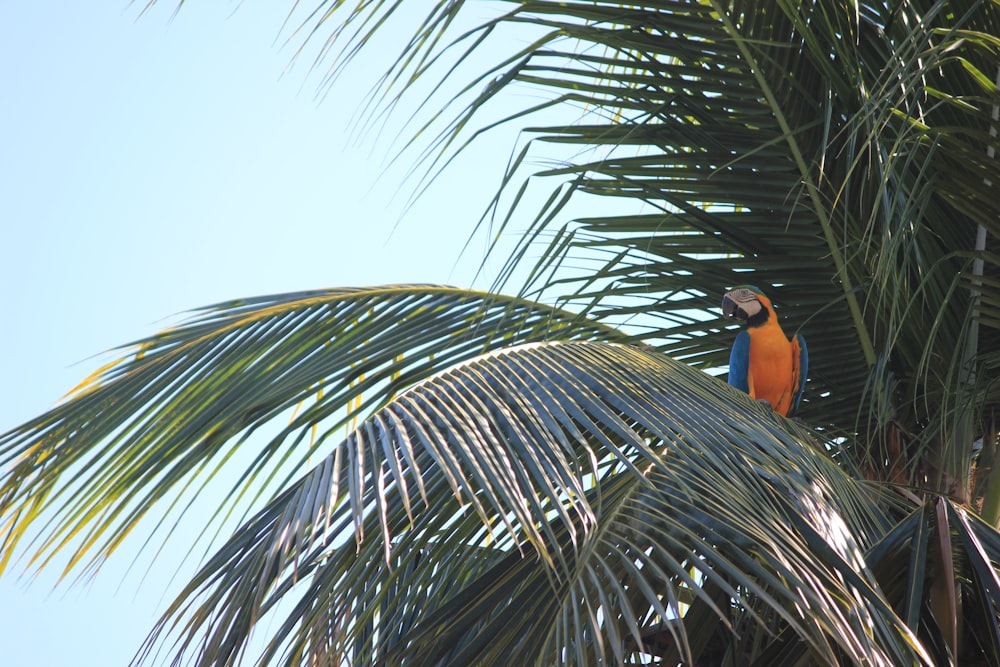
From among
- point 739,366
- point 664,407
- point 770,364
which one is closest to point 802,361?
point 770,364

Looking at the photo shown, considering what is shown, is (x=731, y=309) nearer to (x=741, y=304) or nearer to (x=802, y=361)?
(x=741, y=304)

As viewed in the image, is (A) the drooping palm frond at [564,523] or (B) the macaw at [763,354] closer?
(A) the drooping palm frond at [564,523]

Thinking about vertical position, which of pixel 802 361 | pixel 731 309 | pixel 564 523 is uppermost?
pixel 731 309

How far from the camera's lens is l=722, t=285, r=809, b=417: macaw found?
2.69 m

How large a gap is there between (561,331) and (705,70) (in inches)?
31.4

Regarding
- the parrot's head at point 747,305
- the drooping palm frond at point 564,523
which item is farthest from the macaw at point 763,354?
the drooping palm frond at point 564,523

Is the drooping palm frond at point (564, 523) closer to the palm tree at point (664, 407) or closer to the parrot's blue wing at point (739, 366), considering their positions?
the palm tree at point (664, 407)

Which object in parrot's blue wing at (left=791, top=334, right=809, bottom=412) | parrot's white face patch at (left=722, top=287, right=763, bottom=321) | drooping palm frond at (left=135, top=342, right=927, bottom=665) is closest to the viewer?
drooping palm frond at (left=135, top=342, right=927, bottom=665)

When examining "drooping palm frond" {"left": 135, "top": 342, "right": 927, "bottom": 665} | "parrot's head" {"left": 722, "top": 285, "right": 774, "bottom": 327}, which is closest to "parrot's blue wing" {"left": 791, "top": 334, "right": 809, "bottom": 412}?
"parrot's head" {"left": 722, "top": 285, "right": 774, "bottom": 327}

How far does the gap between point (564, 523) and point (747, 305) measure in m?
1.21

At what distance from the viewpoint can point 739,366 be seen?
2928mm

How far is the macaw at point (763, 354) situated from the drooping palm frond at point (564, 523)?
65 cm

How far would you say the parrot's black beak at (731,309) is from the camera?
267 cm

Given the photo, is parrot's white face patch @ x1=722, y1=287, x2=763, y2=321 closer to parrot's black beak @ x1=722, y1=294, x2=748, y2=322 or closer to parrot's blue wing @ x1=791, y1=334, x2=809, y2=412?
parrot's black beak @ x1=722, y1=294, x2=748, y2=322
